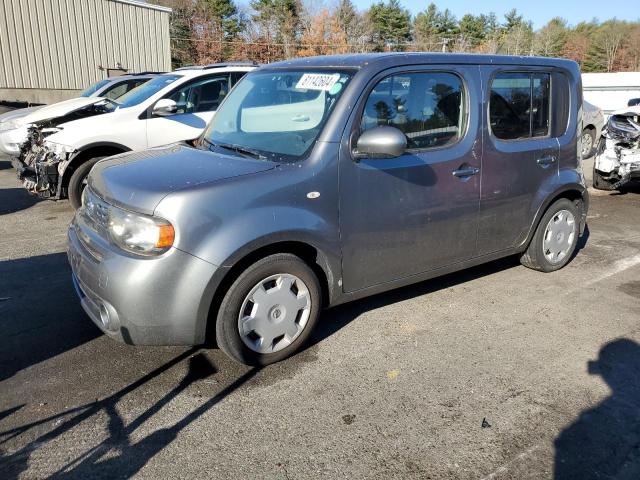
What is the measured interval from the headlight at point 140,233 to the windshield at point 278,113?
909 millimetres

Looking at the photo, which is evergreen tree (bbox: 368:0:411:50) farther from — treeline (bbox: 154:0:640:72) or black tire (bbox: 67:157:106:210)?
black tire (bbox: 67:157:106:210)

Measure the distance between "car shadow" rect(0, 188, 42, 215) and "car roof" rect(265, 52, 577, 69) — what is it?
5076 millimetres

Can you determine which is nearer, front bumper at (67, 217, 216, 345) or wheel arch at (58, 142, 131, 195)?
front bumper at (67, 217, 216, 345)

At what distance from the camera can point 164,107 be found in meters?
7.19

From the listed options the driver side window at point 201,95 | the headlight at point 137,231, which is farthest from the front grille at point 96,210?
the driver side window at point 201,95

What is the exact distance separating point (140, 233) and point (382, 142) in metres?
1.54

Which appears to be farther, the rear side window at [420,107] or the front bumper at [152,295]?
the rear side window at [420,107]

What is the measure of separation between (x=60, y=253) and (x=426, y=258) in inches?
149

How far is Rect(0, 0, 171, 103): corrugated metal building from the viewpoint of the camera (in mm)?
19797

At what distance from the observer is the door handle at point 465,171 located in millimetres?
3951

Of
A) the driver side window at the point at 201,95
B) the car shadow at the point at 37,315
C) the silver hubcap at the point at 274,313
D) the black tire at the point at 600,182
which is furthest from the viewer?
the black tire at the point at 600,182

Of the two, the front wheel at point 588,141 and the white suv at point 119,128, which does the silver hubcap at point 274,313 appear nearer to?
the white suv at point 119,128

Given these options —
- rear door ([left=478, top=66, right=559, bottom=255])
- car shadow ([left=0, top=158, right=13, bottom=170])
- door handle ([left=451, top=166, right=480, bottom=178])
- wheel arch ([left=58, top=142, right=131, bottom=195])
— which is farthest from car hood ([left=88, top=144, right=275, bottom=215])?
car shadow ([left=0, top=158, right=13, bottom=170])

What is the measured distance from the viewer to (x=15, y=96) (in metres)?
20.0
